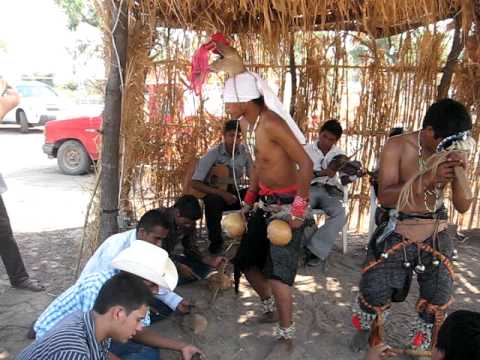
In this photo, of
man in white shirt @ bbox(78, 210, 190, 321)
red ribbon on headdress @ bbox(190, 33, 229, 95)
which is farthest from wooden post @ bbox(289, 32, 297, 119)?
man in white shirt @ bbox(78, 210, 190, 321)

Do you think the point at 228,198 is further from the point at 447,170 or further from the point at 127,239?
the point at 447,170

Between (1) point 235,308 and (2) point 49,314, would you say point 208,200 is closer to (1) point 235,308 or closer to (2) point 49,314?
(1) point 235,308

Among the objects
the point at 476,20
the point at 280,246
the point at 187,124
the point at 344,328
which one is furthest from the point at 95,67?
the point at 476,20

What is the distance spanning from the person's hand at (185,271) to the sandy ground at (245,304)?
0.11 metres

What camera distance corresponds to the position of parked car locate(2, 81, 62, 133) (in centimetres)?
1471

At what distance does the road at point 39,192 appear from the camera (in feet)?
20.3

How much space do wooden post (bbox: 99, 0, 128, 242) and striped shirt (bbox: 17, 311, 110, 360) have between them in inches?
72.1

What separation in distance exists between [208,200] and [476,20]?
2862 millimetres

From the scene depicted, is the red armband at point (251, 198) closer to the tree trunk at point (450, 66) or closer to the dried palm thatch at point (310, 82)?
the dried palm thatch at point (310, 82)

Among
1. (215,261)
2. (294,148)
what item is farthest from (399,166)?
(215,261)

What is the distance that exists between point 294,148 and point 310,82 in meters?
2.64

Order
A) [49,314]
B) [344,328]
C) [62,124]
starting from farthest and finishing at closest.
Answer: [62,124], [344,328], [49,314]

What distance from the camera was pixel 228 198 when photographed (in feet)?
15.3

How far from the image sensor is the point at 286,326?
9.78ft
